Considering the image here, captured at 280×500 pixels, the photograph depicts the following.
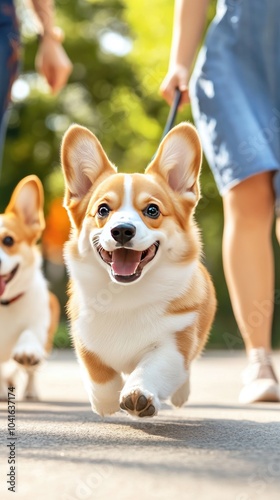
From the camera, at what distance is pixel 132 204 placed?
2.73m

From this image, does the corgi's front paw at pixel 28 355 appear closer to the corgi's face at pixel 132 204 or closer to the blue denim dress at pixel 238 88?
the corgi's face at pixel 132 204

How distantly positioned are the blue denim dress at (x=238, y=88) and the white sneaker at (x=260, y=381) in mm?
748

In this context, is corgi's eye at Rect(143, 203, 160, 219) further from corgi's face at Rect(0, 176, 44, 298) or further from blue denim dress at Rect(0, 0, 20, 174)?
blue denim dress at Rect(0, 0, 20, 174)

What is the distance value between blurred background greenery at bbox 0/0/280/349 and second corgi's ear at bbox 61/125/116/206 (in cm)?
1261

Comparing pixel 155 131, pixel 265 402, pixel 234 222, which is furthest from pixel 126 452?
pixel 155 131

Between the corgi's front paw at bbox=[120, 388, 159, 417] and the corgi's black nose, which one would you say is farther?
the corgi's black nose

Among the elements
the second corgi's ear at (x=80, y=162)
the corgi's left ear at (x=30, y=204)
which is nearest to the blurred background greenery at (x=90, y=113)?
the corgi's left ear at (x=30, y=204)

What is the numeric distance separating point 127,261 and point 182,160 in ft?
1.64

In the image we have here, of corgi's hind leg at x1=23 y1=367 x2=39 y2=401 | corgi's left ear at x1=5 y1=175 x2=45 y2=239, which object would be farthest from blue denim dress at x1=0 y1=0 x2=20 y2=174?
corgi's hind leg at x1=23 y1=367 x2=39 y2=401

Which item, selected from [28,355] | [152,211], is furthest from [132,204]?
[28,355]

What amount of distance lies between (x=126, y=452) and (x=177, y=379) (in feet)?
1.63

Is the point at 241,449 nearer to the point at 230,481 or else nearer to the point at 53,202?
the point at 230,481

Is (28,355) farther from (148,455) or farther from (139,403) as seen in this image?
(148,455)

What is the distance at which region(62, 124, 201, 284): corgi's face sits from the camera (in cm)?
267
